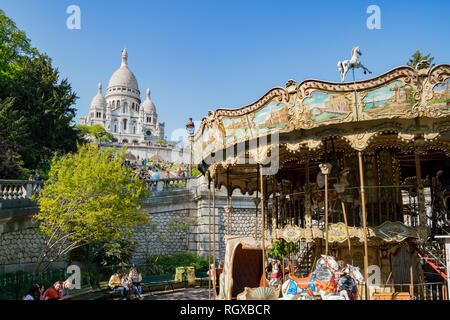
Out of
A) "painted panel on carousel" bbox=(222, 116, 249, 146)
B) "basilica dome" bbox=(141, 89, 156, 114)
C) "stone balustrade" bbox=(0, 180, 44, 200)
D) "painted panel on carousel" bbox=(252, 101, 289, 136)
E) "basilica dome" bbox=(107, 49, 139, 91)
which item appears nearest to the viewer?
"painted panel on carousel" bbox=(252, 101, 289, 136)

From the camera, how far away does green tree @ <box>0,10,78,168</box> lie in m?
26.7

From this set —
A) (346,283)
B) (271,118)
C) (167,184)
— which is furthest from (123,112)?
(346,283)

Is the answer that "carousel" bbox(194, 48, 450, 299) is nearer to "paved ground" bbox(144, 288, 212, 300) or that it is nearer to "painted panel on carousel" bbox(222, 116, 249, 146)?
A: "painted panel on carousel" bbox(222, 116, 249, 146)

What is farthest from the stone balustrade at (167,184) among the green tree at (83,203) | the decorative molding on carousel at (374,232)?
the decorative molding on carousel at (374,232)

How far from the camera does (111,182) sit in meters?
16.4

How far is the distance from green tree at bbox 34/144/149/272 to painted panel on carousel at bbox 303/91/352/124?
9387mm

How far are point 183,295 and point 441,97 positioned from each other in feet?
41.9

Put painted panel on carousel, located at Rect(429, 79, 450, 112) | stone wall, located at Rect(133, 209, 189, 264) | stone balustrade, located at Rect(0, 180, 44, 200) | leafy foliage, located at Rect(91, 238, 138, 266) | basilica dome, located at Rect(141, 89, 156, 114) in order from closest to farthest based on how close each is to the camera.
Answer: painted panel on carousel, located at Rect(429, 79, 450, 112)
stone balustrade, located at Rect(0, 180, 44, 200)
leafy foliage, located at Rect(91, 238, 138, 266)
stone wall, located at Rect(133, 209, 189, 264)
basilica dome, located at Rect(141, 89, 156, 114)

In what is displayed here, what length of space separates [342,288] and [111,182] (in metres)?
11.1

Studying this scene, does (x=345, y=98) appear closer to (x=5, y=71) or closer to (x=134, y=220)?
(x=134, y=220)

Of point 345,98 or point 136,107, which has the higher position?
point 136,107

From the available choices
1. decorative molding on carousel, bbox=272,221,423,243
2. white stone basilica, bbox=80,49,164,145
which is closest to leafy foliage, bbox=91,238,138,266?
decorative molding on carousel, bbox=272,221,423,243
